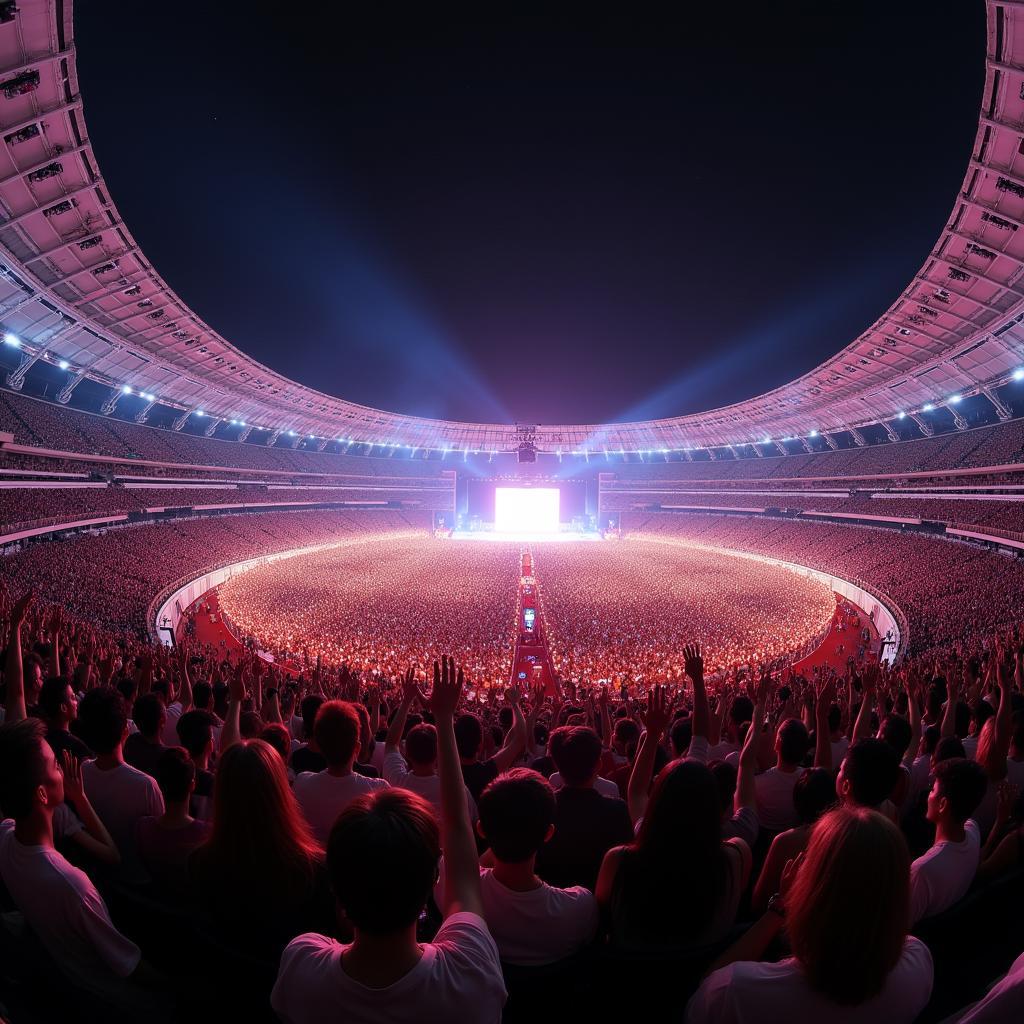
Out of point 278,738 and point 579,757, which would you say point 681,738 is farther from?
point 278,738

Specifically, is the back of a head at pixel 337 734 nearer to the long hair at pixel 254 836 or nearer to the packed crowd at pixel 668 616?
the long hair at pixel 254 836

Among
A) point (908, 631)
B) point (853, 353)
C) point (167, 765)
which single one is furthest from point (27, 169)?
point (853, 353)

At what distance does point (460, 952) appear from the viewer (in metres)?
1.72

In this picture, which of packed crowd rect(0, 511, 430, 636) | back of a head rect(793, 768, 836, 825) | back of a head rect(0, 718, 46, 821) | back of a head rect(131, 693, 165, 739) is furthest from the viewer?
packed crowd rect(0, 511, 430, 636)

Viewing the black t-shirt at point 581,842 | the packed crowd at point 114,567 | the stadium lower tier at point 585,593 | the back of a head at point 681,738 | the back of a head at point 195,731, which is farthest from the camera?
the packed crowd at point 114,567

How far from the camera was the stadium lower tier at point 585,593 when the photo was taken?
23109mm

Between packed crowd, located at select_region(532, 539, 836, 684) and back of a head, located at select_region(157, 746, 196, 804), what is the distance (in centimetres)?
1828

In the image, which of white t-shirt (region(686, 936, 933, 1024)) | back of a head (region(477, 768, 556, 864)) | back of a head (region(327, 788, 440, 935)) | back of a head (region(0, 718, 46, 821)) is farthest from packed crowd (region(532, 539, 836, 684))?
back of a head (region(327, 788, 440, 935))

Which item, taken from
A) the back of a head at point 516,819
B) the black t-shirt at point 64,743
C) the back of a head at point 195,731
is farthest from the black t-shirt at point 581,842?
the black t-shirt at point 64,743

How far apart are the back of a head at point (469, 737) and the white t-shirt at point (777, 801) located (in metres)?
2.31

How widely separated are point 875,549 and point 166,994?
1811 inches

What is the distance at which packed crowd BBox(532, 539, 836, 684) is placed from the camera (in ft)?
74.0

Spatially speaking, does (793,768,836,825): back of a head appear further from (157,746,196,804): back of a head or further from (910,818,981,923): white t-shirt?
(157,746,196,804): back of a head

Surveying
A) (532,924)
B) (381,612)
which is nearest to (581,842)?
(532,924)
